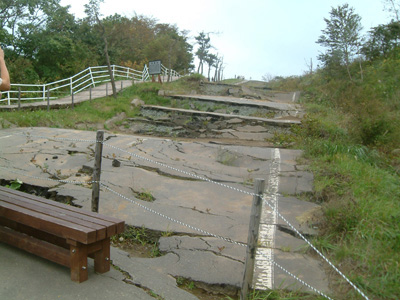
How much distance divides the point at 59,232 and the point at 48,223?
0.51 ft

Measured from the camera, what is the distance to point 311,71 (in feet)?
109

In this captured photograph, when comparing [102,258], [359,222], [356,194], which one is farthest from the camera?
[356,194]

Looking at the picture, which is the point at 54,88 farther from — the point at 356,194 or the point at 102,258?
the point at 102,258

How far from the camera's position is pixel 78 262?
10.7 ft

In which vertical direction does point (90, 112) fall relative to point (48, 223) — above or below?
above

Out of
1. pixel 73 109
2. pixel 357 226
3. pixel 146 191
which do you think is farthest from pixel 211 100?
pixel 357 226

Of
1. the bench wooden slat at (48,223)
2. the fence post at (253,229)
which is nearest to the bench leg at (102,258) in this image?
the bench wooden slat at (48,223)

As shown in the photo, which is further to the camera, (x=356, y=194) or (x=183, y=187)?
(x=183, y=187)

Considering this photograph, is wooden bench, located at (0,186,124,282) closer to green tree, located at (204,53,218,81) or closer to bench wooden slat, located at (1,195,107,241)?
bench wooden slat, located at (1,195,107,241)

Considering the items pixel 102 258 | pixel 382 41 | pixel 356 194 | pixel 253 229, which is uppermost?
pixel 382 41

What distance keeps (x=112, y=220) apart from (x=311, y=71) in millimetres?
32293

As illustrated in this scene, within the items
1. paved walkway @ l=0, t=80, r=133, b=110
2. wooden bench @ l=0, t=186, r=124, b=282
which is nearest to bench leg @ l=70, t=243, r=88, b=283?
wooden bench @ l=0, t=186, r=124, b=282

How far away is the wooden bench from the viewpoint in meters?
3.25

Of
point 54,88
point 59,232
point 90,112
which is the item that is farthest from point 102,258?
point 54,88
